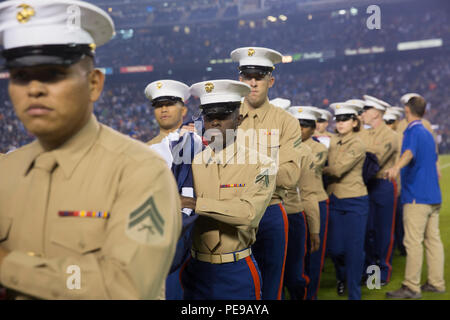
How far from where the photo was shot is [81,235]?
1.51m

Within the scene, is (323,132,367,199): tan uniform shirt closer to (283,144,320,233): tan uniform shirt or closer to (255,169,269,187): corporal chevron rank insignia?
(283,144,320,233): tan uniform shirt

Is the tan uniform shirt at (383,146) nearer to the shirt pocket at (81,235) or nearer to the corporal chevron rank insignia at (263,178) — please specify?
the corporal chevron rank insignia at (263,178)

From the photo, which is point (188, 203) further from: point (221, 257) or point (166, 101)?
point (166, 101)

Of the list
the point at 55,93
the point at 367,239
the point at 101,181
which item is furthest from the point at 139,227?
the point at 367,239

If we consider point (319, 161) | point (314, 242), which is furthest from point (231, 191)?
point (319, 161)

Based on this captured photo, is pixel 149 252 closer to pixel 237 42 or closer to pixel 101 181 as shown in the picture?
pixel 101 181

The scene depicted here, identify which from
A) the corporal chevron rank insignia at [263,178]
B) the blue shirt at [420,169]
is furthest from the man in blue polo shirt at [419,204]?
the corporal chevron rank insignia at [263,178]

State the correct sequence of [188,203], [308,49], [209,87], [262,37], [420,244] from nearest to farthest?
[188,203] → [209,87] → [420,244] → [262,37] → [308,49]

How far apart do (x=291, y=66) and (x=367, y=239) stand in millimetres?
28427

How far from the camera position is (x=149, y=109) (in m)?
31.4

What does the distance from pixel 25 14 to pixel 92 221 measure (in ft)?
1.95

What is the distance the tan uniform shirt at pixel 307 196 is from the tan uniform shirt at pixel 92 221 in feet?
13.3

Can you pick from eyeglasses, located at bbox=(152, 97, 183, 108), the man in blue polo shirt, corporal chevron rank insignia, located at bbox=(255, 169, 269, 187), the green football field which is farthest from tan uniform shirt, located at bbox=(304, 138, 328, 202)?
corporal chevron rank insignia, located at bbox=(255, 169, 269, 187)

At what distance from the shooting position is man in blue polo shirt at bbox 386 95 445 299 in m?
6.33
